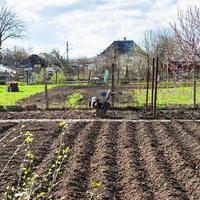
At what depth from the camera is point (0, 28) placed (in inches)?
2242

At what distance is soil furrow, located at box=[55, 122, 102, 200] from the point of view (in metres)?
5.94

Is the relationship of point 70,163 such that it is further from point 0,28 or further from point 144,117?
point 0,28

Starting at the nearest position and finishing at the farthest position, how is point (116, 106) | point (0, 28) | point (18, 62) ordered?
point (116, 106) → point (0, 28) → point (18, 62)

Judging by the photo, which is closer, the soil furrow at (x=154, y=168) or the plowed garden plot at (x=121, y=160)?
the soil furrow at (x=154, y=168)

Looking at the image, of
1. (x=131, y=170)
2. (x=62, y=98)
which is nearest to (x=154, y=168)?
(x=131, y=170)

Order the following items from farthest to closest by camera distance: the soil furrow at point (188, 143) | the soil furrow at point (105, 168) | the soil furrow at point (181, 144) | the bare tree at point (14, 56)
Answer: the bare tree at point (14, 56), the soil furrow at point (188, 143), the soil furrow at point (181, 144), the soil furrow at point (105, 168)

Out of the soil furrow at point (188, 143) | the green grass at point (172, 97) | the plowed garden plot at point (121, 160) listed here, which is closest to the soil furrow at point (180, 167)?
the plowed garden plot at point (121, 160)

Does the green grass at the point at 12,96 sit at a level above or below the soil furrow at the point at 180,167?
below

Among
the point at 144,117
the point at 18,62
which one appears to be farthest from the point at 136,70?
the point at 18,62

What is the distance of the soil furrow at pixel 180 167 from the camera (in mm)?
5938

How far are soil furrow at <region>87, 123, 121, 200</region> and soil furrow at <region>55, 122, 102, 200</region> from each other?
0.10 m

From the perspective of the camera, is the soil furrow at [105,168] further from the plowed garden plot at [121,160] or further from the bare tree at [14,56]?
the bare tree at [14,56]

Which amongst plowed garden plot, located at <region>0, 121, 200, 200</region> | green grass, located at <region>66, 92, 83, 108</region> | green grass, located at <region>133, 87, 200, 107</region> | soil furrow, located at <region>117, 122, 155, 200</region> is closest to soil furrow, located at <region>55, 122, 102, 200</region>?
plowed garden plot, located at <region>0, 121, 200, 200</region>

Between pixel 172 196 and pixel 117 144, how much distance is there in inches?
139
